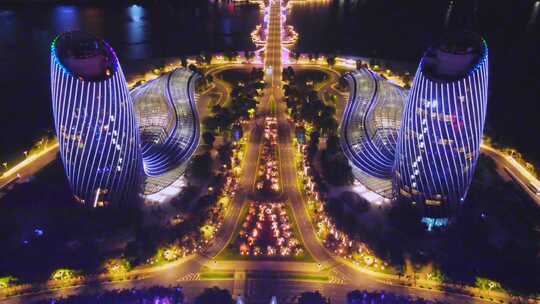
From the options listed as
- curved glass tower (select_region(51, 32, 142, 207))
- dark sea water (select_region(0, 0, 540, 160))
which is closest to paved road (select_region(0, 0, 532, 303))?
curved glass tower (select_region(51, 32, 142, 207))

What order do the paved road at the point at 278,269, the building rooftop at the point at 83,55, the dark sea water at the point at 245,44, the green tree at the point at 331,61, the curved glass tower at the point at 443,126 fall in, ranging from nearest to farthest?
the building rooftop at the point at 83,55
the paved road at the point at 278,269
the curved glass tower at the point at 443,126
the dark sea water at the point at 245,44
the green tree at the point at 331,61

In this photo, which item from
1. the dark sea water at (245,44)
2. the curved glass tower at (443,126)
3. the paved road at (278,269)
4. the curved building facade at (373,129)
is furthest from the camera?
the dark sea water at (245,44)

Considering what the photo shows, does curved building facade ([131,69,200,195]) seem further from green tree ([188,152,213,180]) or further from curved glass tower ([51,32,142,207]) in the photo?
curved glass tower ([51,32,142,207])

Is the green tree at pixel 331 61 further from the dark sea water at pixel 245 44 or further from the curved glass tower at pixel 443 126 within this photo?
the curved glass tower at pixel 443 126

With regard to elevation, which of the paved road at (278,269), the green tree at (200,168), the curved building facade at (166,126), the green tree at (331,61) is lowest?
the paved road at (278,269)

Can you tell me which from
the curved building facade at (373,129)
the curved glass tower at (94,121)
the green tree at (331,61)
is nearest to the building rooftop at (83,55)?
the curved glass tower at (94,121)

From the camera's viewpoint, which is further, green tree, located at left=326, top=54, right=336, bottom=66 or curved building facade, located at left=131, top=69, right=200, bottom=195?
green tree, located at left=326, top=54, right=336, bottom=66

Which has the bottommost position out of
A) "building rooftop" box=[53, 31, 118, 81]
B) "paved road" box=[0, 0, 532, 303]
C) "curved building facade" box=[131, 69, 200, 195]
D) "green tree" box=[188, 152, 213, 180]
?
"paved road" box=[0, 0, 532, 303]

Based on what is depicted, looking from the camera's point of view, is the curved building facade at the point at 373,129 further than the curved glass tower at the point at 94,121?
Yes

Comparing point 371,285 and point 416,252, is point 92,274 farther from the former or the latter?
point 416,252
